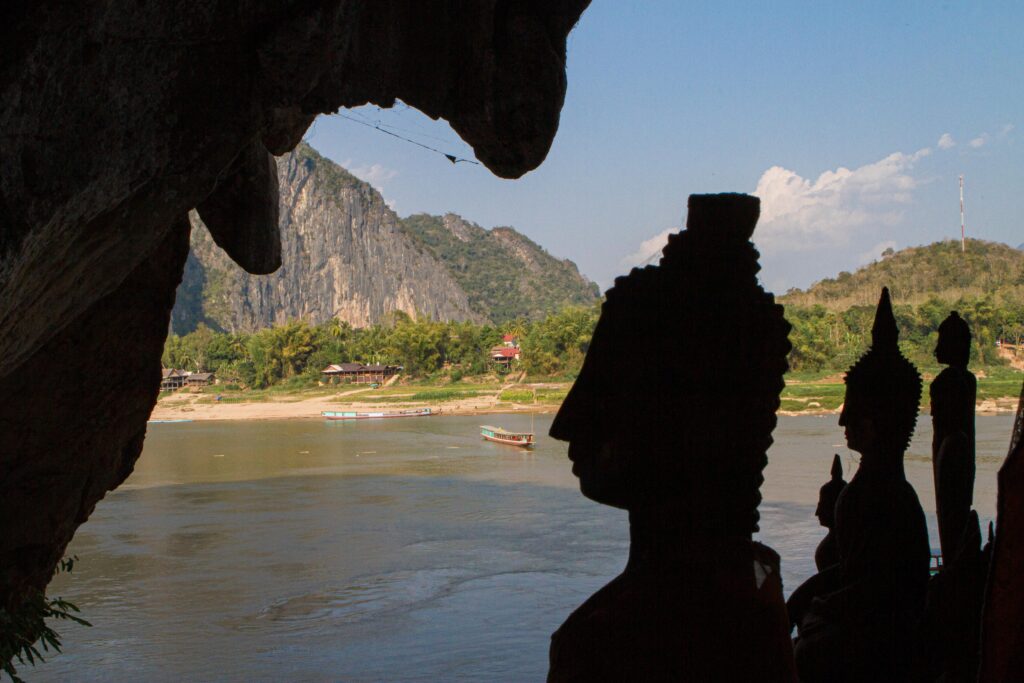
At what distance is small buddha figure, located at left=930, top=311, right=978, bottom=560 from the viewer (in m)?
4.18

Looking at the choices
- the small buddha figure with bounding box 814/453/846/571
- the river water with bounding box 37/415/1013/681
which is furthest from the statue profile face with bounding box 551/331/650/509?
the river water with bounding box 37/415/1013/681

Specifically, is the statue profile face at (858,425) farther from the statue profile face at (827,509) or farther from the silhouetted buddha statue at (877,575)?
the statue profile face at (827,509)

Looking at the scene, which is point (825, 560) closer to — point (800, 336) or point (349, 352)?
point (800, 336)

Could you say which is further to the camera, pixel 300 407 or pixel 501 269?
pixel 501 269

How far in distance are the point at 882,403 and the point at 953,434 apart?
0.82m

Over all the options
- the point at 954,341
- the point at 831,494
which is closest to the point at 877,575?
the point at 831,494

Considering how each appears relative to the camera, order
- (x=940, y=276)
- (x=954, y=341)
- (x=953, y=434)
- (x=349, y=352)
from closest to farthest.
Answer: (x=953, y=434)
(x=954, y=341)
(x=940, y=276)
(x=349, y=352)

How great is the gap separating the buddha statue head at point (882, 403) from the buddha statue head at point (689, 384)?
62.5 inches

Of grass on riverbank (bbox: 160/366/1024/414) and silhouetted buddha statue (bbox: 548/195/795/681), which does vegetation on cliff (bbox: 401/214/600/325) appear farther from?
silhouetted buddha statue (bbox: 548/195/795/681)

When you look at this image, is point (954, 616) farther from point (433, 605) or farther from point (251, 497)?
point (251, 497)

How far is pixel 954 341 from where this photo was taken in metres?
4.41

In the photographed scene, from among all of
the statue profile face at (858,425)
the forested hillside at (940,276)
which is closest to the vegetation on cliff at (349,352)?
the forested hillside at (940,276)

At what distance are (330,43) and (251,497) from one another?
64.5ft

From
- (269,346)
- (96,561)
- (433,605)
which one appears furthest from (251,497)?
(269,346)
